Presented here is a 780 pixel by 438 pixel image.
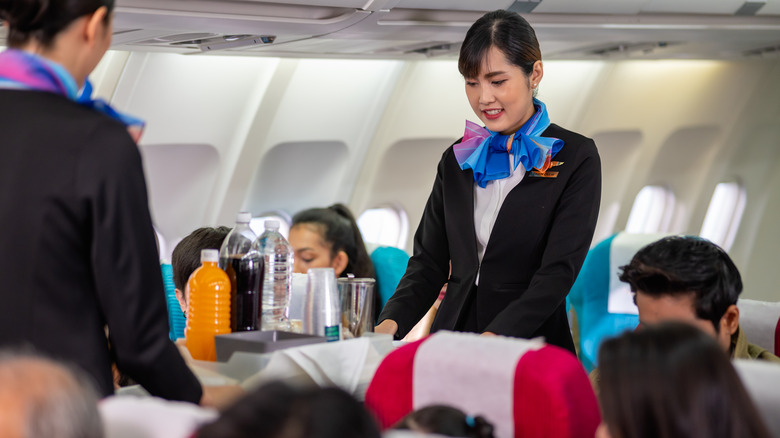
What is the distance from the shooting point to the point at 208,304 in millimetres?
2223

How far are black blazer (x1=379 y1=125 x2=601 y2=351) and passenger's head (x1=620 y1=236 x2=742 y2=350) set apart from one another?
7.5 inches

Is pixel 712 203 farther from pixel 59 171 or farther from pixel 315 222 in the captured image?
pixel 59 171

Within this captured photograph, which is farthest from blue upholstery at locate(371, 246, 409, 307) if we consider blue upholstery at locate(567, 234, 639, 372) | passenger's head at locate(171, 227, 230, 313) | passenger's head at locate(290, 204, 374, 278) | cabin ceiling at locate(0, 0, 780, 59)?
passenger's head at locate(171, 227, 230, 313)

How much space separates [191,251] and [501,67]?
1169mm

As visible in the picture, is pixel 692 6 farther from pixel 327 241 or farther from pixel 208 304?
pixel 208 304

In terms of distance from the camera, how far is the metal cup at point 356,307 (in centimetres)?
235

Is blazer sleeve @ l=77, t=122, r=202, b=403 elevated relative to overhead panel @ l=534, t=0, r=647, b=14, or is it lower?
lower

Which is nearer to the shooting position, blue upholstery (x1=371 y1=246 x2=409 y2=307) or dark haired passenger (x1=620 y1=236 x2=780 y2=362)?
dark haired passenger (x1=620 y1=236 x2=780 y2=362)

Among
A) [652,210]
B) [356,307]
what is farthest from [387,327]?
[652,210]

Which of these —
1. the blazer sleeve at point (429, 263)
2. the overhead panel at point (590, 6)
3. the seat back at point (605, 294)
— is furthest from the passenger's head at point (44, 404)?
the overhead panel at point (590, 6)

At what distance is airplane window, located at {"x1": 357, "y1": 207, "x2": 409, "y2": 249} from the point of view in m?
8.09

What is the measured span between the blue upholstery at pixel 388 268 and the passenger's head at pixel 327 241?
83mm

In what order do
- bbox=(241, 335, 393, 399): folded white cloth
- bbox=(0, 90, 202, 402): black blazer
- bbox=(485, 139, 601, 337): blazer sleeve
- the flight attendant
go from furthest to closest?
the flight attendant
bbox=(485, 139, 601, 337): blazer sleeve
bbox=(241, 335, 393, 399): folded white cloth
bbox=(0, 90, 202, 402): black blazer

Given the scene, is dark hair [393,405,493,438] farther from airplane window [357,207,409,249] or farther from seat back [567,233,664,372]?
airplane window [357,207,409,249]
